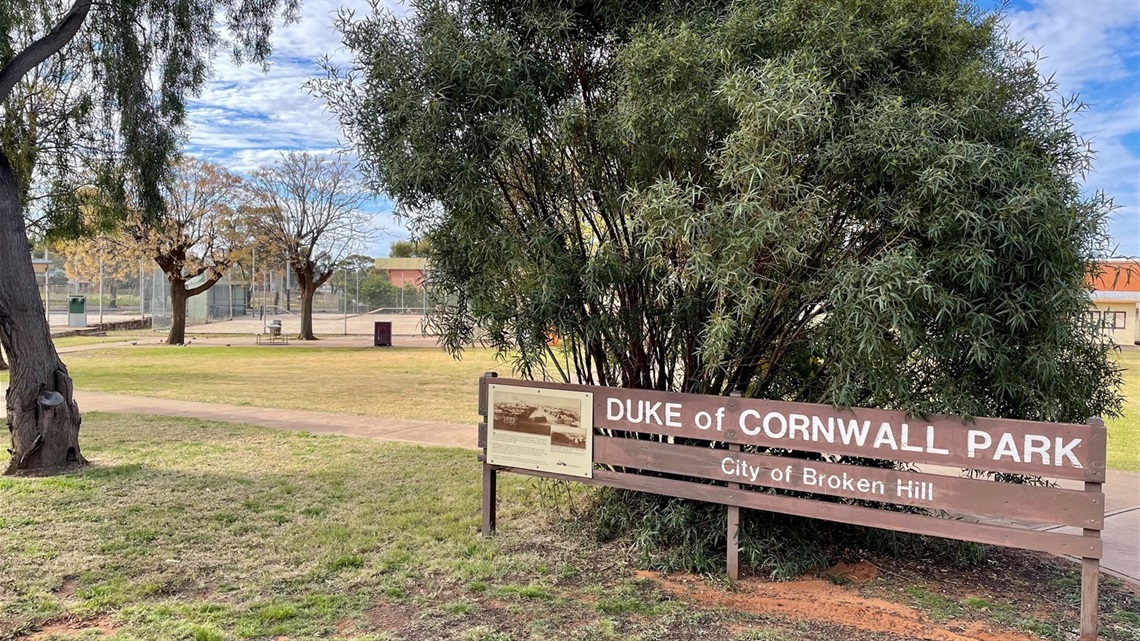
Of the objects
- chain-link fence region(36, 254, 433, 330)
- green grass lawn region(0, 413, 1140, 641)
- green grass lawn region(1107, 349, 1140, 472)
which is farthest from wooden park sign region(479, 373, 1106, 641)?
chain-link fence region(36, 254, 433, 330)

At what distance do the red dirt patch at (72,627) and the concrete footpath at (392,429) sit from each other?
16.8 feet

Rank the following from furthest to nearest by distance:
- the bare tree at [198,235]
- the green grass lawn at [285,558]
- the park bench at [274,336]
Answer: the park bench at [274,336] < the bare tree at [198,235] < the green grass lawn at [285,558]

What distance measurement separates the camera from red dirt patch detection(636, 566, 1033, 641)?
3969 mm

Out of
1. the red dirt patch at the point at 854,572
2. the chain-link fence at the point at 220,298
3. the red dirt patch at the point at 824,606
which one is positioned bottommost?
the red dirt patch at the point at 854,572

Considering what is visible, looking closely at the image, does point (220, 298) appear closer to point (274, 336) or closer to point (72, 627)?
point (274, 336)

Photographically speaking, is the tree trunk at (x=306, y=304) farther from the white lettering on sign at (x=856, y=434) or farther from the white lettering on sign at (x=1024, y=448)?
the white lettering on sign at (x=1024, y=448)

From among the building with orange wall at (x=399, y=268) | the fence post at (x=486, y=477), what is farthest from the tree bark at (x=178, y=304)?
the building with orange wall at (x=399, y=268)

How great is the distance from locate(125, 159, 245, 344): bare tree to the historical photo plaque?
2276cm

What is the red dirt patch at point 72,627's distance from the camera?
386 cm

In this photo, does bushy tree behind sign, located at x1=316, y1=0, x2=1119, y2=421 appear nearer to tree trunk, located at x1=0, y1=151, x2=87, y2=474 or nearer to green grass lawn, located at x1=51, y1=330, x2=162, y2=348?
tree trunk, located at x1=0, y1=151, x2=87, y2=474

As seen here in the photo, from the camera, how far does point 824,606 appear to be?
14.1ft

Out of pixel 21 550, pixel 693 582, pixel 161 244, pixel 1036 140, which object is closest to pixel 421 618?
pixel 693 582

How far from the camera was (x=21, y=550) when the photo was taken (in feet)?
16.8

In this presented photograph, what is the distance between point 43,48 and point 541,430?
21.8 ft
